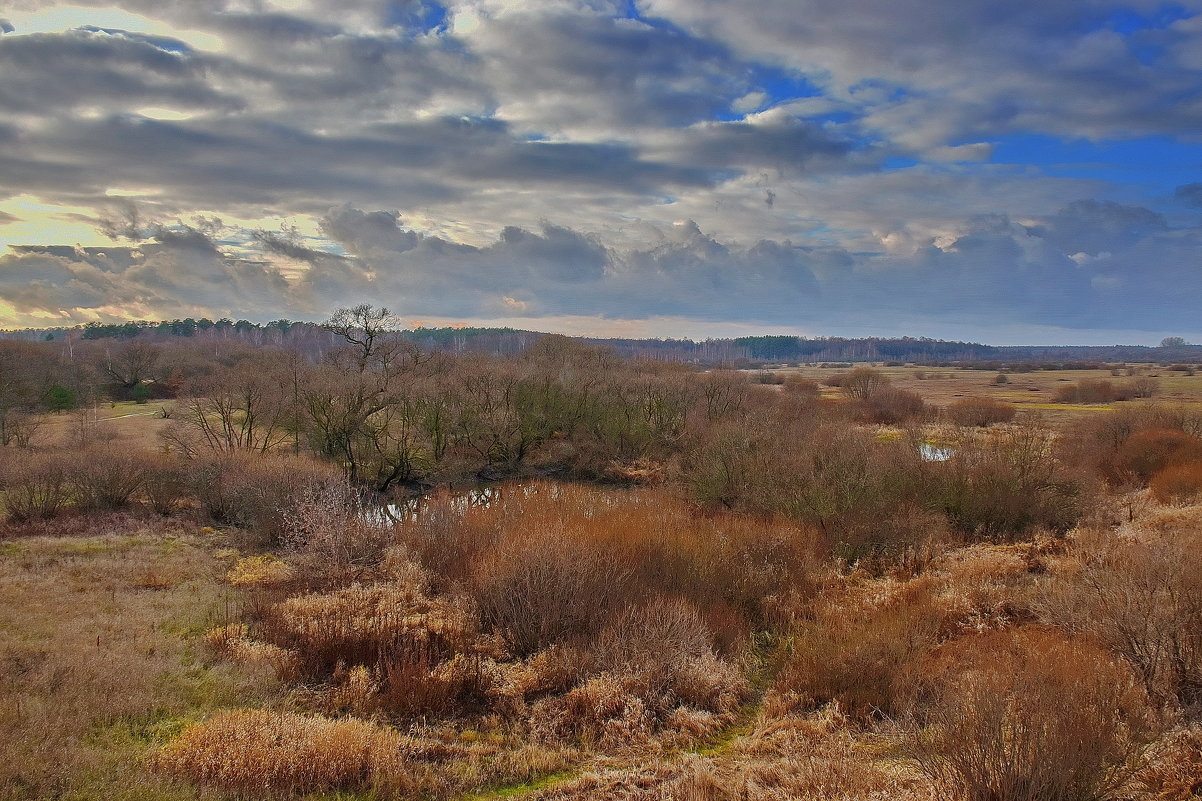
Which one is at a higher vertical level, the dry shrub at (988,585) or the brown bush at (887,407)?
the brown bush at (887,407)

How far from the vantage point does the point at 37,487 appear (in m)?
27.8

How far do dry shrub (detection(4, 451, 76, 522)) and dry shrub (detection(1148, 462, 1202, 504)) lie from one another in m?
44.6

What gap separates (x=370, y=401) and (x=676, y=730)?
32330 millimetres

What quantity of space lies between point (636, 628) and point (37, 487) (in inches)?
Result: 1101

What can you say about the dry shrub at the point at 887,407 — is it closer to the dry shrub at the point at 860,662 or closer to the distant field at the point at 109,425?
the dry shrub at the point at 860,662

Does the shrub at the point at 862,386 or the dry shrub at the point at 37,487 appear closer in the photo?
the dry shrub at the point at 37,487

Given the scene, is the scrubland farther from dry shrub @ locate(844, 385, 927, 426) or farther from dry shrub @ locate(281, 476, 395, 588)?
dry shrub @ locate(844, 385, 927, 426)

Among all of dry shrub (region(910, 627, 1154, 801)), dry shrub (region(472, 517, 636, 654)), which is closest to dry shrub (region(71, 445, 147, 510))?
dry shrub (region(472, 517, 636, 654))

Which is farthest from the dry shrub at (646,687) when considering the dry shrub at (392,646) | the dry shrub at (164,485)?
the dry shrub at (164,485)

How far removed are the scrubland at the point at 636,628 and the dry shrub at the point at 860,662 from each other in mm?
56

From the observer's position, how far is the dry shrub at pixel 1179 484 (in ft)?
85.9

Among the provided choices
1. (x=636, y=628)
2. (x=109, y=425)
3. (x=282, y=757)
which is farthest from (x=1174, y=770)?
(x=109, y=425)

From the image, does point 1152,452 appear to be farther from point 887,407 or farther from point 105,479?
point 105,479

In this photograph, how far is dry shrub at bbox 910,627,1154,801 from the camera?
6602 mm
